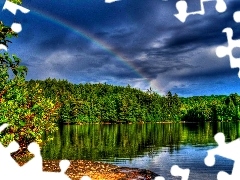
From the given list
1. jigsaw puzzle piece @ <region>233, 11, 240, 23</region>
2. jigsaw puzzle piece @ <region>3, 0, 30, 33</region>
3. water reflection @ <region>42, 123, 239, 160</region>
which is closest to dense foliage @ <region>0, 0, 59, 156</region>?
jigsaw puzzle piece @ <region>3, 0, 30, 33</region>

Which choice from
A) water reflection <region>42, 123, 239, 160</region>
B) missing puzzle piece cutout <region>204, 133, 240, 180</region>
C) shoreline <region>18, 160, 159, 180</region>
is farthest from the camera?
water reflection <region>42, 123, 239, 160</region>

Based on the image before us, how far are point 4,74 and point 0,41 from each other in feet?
8.62

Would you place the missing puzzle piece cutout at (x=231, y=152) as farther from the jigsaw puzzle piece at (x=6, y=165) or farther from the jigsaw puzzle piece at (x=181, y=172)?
the jigsaw puzzle piece at (x=6, y=165)

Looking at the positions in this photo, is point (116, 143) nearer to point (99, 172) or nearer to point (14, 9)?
point (99, 172)

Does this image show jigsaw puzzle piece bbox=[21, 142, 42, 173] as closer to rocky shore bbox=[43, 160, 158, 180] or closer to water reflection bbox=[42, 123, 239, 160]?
rocky shore bbox=[43, 160, 158, 180]

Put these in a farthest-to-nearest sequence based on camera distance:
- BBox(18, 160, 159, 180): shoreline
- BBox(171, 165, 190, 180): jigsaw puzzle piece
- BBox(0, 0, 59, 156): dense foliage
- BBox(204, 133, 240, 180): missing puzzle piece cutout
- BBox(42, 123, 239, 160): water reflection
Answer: BBox(42, 123, 239, 160): water reflection → BBox(18, 160, 159, 180): shoreline → BBox(0, 0, 59, 156): dense foliage → BBox(171, 165, 190, 180): jigsaw puzzle piece → BBox(204, 133, 240, 180): missing puzzle piece cutout

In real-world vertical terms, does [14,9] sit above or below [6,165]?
above

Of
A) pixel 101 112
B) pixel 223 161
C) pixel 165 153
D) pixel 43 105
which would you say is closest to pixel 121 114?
pixel 101 112

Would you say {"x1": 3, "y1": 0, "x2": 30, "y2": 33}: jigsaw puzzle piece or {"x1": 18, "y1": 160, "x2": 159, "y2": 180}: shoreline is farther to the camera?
{"x1": 18, "y1": 160, "x2": 159, "y2": 180}: shoreline

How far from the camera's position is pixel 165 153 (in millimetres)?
59594

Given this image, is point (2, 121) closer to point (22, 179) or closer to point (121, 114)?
point (22, 179)

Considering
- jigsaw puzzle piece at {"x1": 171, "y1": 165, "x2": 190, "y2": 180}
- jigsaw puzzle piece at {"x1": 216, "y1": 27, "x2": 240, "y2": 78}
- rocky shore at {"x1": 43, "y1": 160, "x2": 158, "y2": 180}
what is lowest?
rocky shore at {"x1": 43, "y1": 160, "x2": 158, "y2": 180}

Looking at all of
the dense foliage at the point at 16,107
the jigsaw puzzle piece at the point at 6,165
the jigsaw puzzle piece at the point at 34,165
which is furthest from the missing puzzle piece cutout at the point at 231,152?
the dense foliage at the point at 16,107

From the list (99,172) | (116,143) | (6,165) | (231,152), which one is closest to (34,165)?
(6,165)
